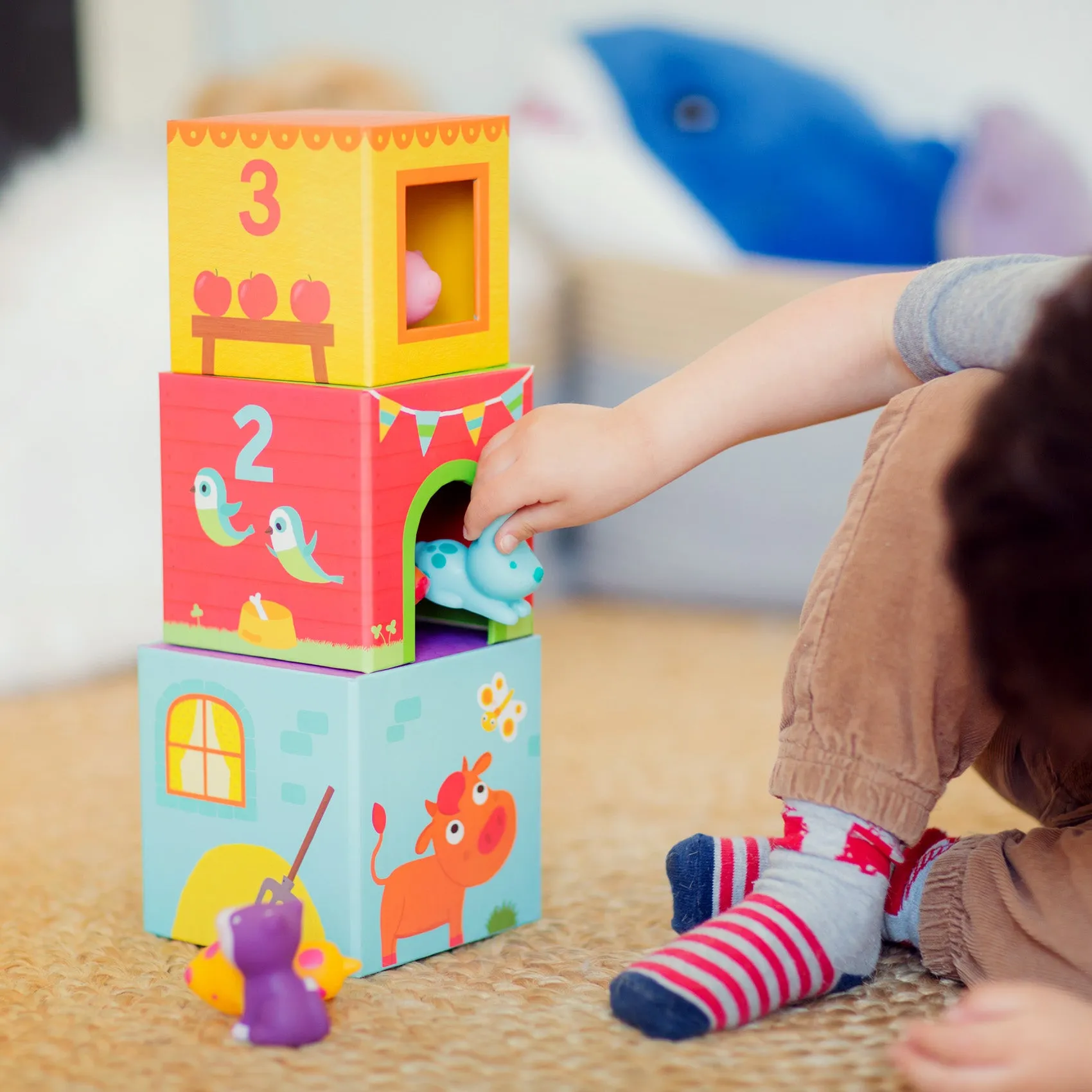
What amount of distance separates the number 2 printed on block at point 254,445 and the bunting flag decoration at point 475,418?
3.9 inches

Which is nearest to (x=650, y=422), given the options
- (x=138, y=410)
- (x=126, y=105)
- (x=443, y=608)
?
(x=443, y=608)

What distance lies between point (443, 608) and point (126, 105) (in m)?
1.65

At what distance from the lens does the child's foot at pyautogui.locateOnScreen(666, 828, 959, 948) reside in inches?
31.7

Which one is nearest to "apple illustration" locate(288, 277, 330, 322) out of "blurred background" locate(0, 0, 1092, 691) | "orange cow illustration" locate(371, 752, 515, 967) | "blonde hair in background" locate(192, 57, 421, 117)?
"orange cow illustration" locate(371, 752, 515, 967)

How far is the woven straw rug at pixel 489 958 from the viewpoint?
0.68 meters

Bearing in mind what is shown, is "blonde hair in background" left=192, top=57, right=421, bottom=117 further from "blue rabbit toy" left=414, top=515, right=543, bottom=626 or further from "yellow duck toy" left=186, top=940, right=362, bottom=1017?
"yellow duck toy" left=186, top=940, right=362, bottom=1017

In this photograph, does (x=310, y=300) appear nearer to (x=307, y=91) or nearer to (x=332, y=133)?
(x=332, y=133)

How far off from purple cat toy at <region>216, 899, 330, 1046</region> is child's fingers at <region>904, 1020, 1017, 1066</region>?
0.26 metres

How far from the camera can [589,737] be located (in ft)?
4.28

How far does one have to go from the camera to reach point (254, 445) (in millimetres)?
820

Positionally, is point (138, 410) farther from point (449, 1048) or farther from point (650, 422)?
point (449, 1048)

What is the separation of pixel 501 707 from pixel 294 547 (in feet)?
0.47

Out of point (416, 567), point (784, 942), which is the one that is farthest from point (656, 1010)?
point (416, 567)

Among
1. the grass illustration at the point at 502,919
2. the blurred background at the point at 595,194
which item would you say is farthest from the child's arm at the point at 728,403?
the blurred background at the point at 595,194
